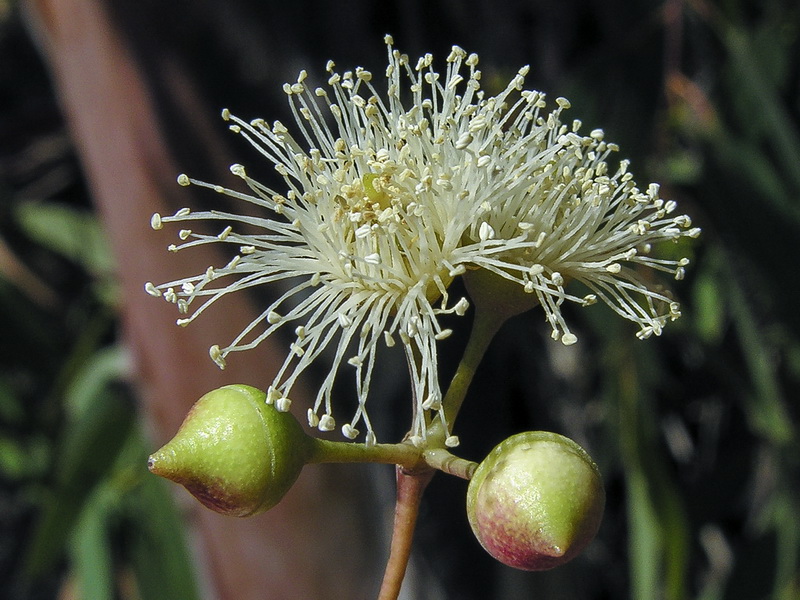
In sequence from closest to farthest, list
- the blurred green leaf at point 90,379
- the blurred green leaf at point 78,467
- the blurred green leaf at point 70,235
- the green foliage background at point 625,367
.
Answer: the green foliage background at point 625,367 < the blurred green leaf at point 78,467 < the blurred green leaf at point 90,379 < the blurred green leaf at point 70,235

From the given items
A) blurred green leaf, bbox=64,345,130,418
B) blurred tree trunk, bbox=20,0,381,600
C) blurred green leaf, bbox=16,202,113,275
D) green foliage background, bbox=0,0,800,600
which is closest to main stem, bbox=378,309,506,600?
green foliage background, bbox=0,0,800,600

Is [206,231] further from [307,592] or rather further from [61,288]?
[61,288]

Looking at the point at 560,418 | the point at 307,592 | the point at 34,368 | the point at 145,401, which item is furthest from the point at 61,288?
the point at 560,418

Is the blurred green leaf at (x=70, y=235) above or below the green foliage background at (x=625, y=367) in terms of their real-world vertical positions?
above

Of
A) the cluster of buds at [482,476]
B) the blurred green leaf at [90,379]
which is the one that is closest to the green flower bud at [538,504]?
the cluster of buds at [482,476]

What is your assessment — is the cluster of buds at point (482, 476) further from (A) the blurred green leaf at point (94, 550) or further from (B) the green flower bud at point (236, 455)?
(A) the blurred green leaf at point (94, 550)

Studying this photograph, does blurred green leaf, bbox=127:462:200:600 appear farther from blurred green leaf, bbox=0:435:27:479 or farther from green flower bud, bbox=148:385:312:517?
green flower bud, bbox=148:385:312:517
